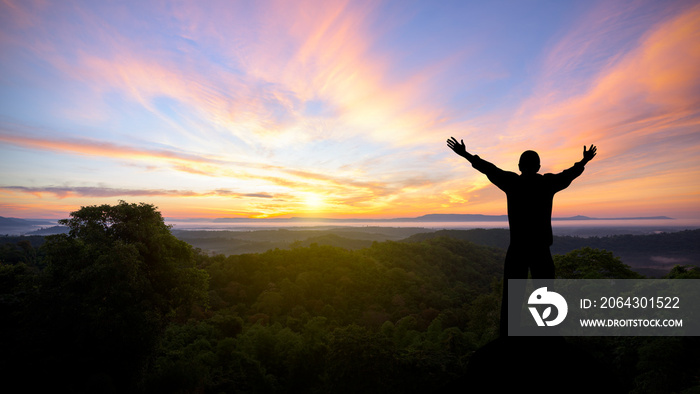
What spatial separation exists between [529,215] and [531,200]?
0.88ft

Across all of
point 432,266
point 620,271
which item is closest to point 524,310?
point 620,271

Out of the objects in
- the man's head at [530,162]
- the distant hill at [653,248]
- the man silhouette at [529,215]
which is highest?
the man's head at [530,162]

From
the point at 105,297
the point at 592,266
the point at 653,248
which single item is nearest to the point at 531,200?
the point at 105,297

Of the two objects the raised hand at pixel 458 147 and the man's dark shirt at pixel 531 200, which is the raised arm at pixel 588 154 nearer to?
the man's dark shirt at pixel 531 200

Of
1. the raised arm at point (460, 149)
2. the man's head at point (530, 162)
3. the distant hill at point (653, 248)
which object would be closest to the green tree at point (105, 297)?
the raised arm at point (460, 149)

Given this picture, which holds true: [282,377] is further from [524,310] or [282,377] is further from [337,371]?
[524,310]

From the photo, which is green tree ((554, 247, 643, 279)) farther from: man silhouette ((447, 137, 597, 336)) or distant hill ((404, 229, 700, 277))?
distant hill ((404, 229, 700, 277))

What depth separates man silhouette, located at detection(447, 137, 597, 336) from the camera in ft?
15.8

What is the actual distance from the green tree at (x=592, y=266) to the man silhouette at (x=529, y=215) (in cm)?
2117

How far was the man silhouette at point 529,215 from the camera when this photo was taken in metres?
4.81

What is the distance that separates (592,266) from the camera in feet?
71.5

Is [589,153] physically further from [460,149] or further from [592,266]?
[592,266]

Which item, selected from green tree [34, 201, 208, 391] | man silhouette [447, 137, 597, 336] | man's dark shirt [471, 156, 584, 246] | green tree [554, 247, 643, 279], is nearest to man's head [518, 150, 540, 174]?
man silhouette [447, 137, 597, 336]

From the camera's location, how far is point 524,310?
4855 mm
